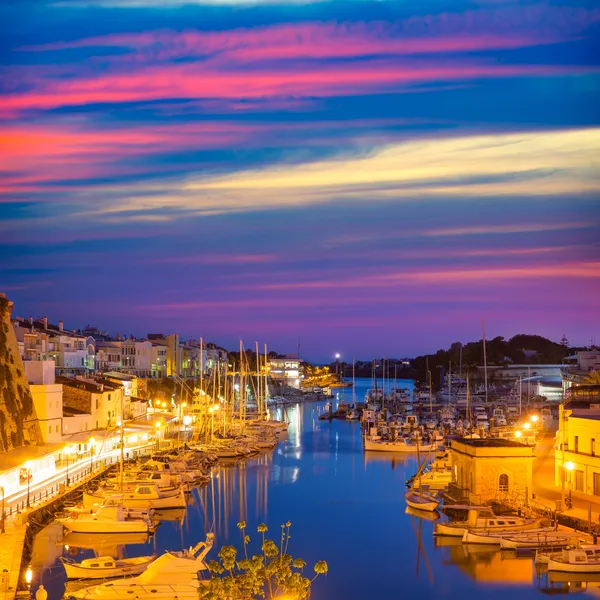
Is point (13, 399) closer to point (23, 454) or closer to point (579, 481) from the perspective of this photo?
point (23, 454)

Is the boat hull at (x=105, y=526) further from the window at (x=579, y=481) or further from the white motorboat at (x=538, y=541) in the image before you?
the window at (x=579, y=481)

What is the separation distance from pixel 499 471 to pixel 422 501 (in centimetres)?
467

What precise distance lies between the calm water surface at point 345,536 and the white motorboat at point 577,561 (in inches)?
19.5

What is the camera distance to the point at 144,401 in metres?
87.9

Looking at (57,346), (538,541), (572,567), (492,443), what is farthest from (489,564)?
(57,346)

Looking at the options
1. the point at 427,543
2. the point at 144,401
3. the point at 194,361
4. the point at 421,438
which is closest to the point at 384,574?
the point at 427,543

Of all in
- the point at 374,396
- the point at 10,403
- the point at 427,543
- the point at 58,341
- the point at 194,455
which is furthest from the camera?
the point at 374,396

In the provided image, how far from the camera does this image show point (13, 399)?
1961 inches

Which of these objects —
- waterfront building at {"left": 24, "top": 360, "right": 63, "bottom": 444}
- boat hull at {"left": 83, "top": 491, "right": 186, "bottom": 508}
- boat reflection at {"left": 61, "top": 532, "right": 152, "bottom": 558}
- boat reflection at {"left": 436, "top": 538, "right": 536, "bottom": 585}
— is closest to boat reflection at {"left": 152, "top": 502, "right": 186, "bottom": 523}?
boat hull at {"left": 83, "top": 491, "right": 186, "bottom": 508}

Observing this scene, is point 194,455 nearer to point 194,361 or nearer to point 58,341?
point 58,341

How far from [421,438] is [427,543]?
37.9 metres

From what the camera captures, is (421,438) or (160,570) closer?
(160,570)

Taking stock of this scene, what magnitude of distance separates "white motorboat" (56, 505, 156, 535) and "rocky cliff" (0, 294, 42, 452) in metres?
10.9

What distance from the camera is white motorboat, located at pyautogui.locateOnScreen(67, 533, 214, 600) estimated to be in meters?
25.3
